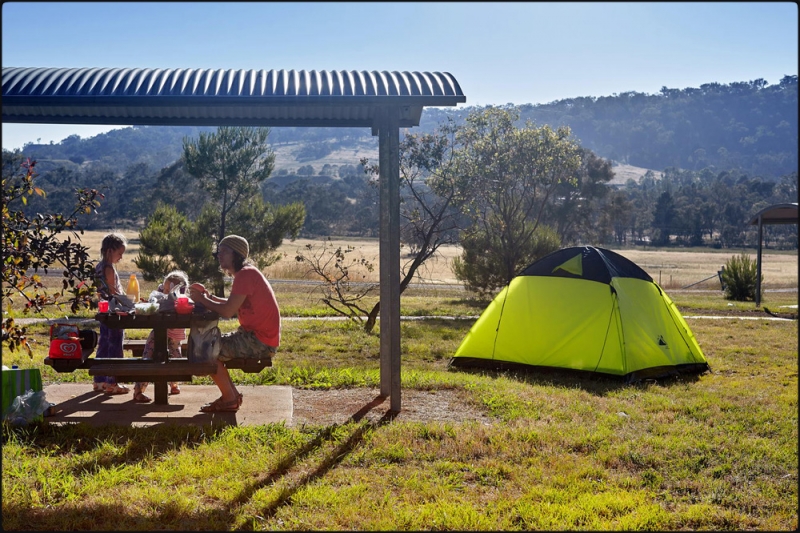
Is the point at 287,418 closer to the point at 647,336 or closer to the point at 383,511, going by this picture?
the point at 383,511

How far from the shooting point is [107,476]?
4457mm

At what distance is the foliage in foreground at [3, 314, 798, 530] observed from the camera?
160 inches

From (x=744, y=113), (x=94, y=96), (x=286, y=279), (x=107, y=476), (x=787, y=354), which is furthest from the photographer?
(x=744, y=113)

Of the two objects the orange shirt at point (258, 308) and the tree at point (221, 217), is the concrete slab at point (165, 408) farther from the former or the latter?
the tree at point (221, 217)

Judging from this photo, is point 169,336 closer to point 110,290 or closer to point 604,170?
point 110,290

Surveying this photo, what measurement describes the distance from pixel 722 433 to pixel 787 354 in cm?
557

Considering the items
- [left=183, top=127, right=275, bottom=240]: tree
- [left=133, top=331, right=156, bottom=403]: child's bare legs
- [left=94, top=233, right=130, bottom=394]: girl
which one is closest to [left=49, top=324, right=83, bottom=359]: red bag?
[left=94, top=233, right=130, bottom=394]: girl

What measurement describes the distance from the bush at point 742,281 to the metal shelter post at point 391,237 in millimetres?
17592

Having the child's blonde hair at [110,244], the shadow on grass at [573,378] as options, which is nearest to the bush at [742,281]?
the shadow on grass at [573,378]

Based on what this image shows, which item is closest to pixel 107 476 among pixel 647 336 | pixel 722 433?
pixel 722 433

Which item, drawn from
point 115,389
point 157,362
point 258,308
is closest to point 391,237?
point 258,308

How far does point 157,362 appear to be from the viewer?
226 inches

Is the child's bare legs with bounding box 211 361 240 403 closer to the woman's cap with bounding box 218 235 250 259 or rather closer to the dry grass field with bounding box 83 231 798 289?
the woman's cap with bounding box 218 235 250 259

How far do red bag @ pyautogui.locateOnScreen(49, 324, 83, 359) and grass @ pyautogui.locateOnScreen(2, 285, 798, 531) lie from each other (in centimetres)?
56
